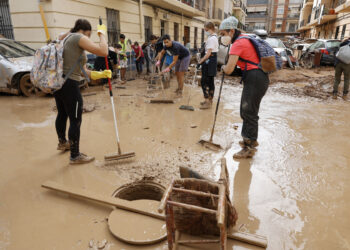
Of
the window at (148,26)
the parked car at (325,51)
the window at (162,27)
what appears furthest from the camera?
the window at (162,27)

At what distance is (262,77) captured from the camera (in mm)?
3047

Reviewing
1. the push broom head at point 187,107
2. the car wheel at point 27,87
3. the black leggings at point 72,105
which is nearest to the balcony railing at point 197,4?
the car wheel at point 27,87

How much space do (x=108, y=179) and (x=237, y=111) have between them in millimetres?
3752

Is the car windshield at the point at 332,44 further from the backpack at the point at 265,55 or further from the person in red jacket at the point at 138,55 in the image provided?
the backpack at the point at 265,55

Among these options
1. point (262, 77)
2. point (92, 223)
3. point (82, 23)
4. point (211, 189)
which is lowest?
point (92, 223)

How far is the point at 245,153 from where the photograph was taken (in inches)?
132

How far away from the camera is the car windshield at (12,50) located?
21.5 ft

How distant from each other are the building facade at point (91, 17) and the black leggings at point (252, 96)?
6422 millimetres

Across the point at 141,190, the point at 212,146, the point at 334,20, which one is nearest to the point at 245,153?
the point at 212,146

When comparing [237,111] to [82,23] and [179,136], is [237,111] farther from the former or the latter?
[82,23]

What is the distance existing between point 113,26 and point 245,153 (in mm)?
8977

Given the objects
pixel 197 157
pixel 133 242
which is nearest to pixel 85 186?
pixel 133 242

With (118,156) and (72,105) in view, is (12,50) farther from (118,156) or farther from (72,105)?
(118,156)

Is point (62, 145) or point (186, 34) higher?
point (186, 34)
